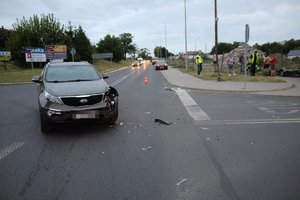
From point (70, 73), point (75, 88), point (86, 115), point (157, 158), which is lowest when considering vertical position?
point (157, 158)

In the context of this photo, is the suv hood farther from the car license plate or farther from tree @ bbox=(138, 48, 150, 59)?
tree @ bbox=(138, 48, 150, 59)

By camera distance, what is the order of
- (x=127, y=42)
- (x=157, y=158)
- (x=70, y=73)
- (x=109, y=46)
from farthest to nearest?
(x=127, y=42)
(x=109, y=46)
(x=70, y=73)
(x=157, y=158)

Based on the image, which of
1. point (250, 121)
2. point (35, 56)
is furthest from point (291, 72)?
point (35, 56)

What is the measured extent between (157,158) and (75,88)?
2889 mm

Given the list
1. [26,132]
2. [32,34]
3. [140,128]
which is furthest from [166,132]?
[32,34]

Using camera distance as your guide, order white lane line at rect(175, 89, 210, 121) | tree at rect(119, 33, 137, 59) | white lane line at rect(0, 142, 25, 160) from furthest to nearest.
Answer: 1. tree at rect(119, 33, 137, 59)
2. white lane line at rect(175, 89, 210, 121)
3. white lane line at rect(0, 142, 25, 160)

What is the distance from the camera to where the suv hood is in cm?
629

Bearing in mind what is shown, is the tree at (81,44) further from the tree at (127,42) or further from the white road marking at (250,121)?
the tree at (127,42)

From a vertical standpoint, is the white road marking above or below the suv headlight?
below

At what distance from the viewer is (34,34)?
4466cm

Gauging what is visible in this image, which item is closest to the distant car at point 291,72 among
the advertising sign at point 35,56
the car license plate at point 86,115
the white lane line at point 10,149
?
the car license plate at point 86,115

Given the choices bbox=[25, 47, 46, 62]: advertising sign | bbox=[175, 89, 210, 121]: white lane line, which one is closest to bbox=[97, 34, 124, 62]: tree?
bbox=[25, 47, 46, 62]: advertising sign

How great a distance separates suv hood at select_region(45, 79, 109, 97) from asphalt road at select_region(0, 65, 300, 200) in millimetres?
971

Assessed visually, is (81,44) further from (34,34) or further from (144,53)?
(144,53)
